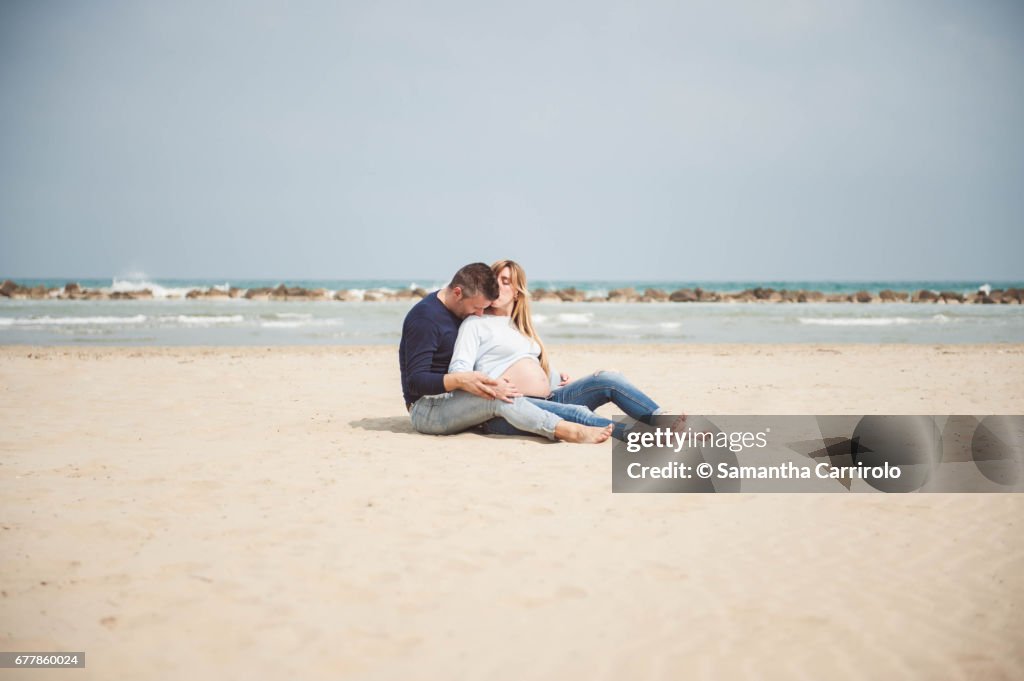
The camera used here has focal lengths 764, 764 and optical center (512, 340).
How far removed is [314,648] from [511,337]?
153 inches

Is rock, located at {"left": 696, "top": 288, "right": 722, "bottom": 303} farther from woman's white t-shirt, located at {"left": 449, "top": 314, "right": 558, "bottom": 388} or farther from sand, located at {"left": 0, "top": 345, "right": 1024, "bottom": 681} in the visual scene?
sand, located at {"left": 0, "top": 345, "right": 1024, "bottom": 681}

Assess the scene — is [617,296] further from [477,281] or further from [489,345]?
[477,281]

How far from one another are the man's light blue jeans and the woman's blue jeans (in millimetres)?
84

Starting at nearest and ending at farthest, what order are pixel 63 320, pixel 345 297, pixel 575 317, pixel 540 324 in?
pixel 63 320
pixel 540 324
pixel 575 317
pixel 345 297

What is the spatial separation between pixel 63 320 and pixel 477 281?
23029mm

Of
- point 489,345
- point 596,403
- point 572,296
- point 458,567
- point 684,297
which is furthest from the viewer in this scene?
point 684,297

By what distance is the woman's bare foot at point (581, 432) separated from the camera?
251 inches

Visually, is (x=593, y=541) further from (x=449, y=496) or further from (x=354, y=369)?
(x=354, y=369)

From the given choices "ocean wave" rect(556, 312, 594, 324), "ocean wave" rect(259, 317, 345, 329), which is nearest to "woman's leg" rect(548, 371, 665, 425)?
"ocean wave" rect(259, 317, 345, 329)

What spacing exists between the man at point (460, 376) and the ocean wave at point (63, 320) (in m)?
20.7

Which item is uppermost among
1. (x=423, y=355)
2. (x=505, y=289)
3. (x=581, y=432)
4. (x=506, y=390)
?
(x=505, y=289)

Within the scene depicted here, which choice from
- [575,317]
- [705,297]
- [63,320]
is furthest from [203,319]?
[705,297]

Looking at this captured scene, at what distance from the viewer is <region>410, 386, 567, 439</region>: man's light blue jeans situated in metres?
6.51

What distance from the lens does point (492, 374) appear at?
6.54m
